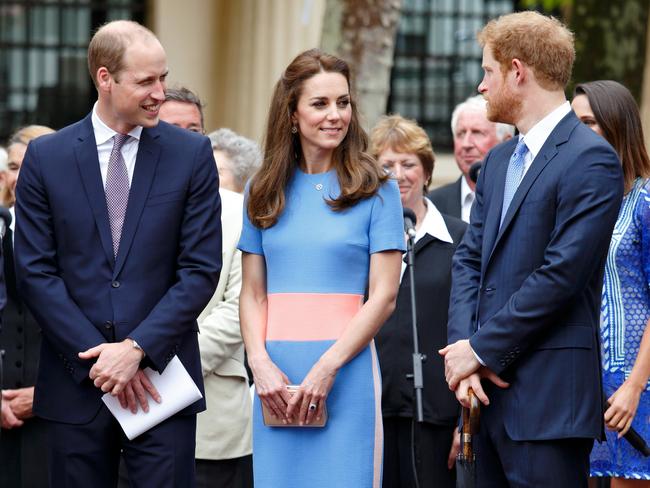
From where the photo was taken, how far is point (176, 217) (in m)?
5.53

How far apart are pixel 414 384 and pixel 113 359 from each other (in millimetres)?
1597

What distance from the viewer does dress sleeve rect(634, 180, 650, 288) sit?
233 inches

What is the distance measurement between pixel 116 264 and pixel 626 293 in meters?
2.20

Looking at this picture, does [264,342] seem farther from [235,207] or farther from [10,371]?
[10,371]

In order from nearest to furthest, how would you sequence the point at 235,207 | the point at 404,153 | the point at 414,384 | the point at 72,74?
the point at 414,384, the point at 235,207, the point at 404,153, the point at 72,74

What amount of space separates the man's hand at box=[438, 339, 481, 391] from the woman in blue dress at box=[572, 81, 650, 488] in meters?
0.99

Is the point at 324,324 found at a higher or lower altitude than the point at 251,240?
lower

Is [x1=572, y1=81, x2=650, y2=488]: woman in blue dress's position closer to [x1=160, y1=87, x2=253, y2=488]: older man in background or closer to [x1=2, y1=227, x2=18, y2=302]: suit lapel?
[x1=160, y1=87, x2=253, y2=488]: older man in background

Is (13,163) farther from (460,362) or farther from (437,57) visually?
(437,57)

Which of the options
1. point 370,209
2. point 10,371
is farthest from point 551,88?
point 10,371

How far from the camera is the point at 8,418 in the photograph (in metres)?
7.06

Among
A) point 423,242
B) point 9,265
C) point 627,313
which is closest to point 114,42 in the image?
point 9,265

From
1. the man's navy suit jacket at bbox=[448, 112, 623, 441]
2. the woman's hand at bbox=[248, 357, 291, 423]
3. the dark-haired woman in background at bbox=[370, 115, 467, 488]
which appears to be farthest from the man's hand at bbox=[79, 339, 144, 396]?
the dark-haired woman in background at bbox=[370, 115, 467, 488]

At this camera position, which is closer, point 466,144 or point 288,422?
point 288,422
